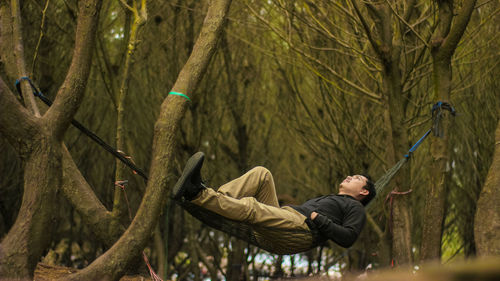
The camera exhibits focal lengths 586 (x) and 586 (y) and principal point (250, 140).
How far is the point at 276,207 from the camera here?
3.45m

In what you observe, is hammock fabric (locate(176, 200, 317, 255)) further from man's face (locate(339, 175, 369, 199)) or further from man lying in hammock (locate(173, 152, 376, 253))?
man's face (locate(339, 175, 369, 199))

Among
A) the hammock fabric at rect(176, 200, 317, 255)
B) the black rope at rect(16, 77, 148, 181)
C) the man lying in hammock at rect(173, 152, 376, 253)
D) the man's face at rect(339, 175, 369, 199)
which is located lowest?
the hammock fabric at rect(176, 200, 317, 255)

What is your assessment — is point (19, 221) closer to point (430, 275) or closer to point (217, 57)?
point (430, 275)

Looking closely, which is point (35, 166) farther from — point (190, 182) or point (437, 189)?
point (437, 189)

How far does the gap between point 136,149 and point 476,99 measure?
470 cm

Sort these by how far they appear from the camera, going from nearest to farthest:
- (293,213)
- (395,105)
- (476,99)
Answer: (293,213) → (395,105) → (476,99)

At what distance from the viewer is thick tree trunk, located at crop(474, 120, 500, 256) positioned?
3.32 meters

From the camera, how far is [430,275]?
65 cm

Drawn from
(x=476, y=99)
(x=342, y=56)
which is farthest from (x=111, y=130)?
(x=476, y=99)

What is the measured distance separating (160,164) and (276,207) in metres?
0.79

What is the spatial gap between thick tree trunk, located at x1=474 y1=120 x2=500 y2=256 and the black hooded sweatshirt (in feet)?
2.23

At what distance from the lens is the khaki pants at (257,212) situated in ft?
10.1

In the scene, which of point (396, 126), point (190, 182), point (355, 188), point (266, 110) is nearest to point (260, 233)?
point (190, 182)

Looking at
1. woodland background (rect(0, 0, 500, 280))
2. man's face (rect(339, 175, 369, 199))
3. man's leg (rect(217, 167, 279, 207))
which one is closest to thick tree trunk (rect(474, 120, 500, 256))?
woodland background (rect(0, 0, 500, 280))
